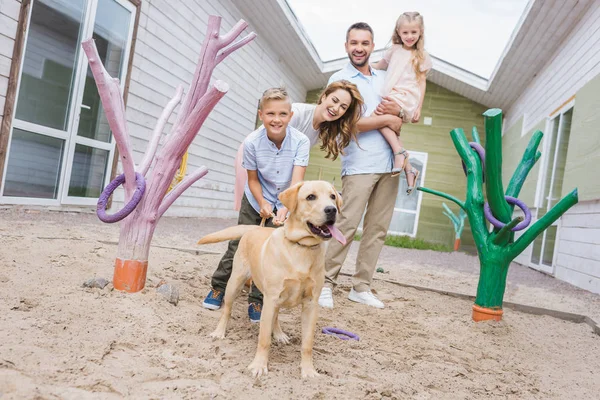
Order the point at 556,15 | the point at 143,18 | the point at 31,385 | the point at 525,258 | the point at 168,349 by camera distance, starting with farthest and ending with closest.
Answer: the point at 525,258 < the point at 556,15 < the point at 143,18 < the point at 168,349 < the point at 31,385

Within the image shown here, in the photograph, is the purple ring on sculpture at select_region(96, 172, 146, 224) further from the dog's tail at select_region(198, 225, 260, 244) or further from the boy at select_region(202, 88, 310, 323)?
the boy at select_region(202, 88, 310, 323)

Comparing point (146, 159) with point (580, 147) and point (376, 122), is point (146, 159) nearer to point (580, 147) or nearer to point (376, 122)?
point (376, 122)

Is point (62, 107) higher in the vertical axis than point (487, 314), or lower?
higher

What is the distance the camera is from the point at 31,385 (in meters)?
1.51

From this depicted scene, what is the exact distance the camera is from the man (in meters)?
3.54

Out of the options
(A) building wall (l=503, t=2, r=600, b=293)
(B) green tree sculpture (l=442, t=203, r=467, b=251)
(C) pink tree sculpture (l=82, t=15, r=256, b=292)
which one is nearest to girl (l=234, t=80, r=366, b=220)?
(C) pink tree sculpture (l=82, t=15, r=256, b=292)

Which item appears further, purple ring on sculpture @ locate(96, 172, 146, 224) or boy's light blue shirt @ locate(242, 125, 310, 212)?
boy's light blue shirt @ locate(242, 125, 310, 212)

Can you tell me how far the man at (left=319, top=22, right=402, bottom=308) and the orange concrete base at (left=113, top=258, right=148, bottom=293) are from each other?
1404mm

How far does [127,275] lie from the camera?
263 centimetres

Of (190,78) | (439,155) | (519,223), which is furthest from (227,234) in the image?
(439,155)

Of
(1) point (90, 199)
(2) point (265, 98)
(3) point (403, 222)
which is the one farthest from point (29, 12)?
(3) point (403, 222)

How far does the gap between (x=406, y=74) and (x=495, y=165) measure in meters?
1.13

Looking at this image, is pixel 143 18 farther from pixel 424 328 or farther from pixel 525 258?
pixel 525 258

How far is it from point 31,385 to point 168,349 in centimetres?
62
